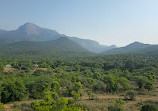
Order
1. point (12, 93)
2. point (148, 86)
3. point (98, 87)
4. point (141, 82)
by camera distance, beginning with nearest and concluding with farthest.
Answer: point (12, 93) → point (148, 86) → point (98, 87) → point (141, 82)

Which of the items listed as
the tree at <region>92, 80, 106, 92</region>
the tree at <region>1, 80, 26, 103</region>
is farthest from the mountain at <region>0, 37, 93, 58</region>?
the tree at <region>92, 80, 106, 92</region>

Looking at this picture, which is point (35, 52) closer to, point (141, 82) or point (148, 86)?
point (141, 82)

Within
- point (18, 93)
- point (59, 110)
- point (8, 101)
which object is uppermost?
point (59, 110)

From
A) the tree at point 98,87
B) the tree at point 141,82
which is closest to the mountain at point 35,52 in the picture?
the tree at point 98,87

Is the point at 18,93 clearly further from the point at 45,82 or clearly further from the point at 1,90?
the point at 45,82

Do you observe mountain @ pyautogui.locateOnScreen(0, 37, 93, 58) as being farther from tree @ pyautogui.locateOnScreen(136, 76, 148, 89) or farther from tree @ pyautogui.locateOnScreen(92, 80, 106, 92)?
tree @ pyautogui.locateOnScreen(136, 76, 148, 89)

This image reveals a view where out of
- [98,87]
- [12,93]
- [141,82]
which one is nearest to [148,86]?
[141,82]

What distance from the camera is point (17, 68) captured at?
167 ft

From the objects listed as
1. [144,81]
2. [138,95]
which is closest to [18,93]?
[138,95]

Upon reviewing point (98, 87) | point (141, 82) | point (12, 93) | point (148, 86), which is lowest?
point (98, 87)

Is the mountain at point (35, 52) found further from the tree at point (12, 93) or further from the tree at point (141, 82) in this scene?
the tree at point (141, 82)

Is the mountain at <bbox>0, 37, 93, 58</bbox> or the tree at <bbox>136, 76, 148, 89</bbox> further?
the mountain at <bbox>0, 37, 93, 58</bbox>

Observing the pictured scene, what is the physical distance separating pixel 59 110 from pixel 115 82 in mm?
17314

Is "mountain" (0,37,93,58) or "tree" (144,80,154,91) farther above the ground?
"mountain" (0,37,93,58)
